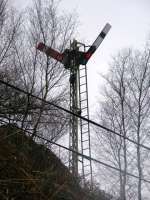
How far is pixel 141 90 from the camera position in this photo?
36.4 feet

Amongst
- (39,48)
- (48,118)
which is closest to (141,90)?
(39,48)

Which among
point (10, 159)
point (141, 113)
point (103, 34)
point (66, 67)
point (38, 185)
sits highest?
point (103, 34)

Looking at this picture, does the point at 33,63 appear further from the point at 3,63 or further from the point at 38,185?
the point at 38,185

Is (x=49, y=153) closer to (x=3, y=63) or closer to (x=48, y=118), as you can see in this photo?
(x=48, y=118)

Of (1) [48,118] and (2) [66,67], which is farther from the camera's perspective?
(2) [66,67]

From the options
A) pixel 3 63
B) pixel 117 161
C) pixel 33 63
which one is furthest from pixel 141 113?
pixel 3 63

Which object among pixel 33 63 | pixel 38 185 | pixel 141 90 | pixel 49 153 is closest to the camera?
pixel 38 185

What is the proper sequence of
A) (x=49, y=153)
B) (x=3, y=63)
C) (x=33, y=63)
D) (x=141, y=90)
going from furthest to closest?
(x=141, y=90), (x=33, y=63), (x=3, y=63), (x=49, y=153)

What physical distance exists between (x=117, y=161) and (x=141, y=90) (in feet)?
8.35

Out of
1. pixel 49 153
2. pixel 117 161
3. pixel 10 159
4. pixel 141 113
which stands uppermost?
pixel 141 113

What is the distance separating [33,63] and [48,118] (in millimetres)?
2228

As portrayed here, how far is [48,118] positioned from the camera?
761 centimetres

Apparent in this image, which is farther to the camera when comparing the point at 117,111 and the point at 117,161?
the point at 117,111

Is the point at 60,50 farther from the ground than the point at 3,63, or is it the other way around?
the point at 60,50
